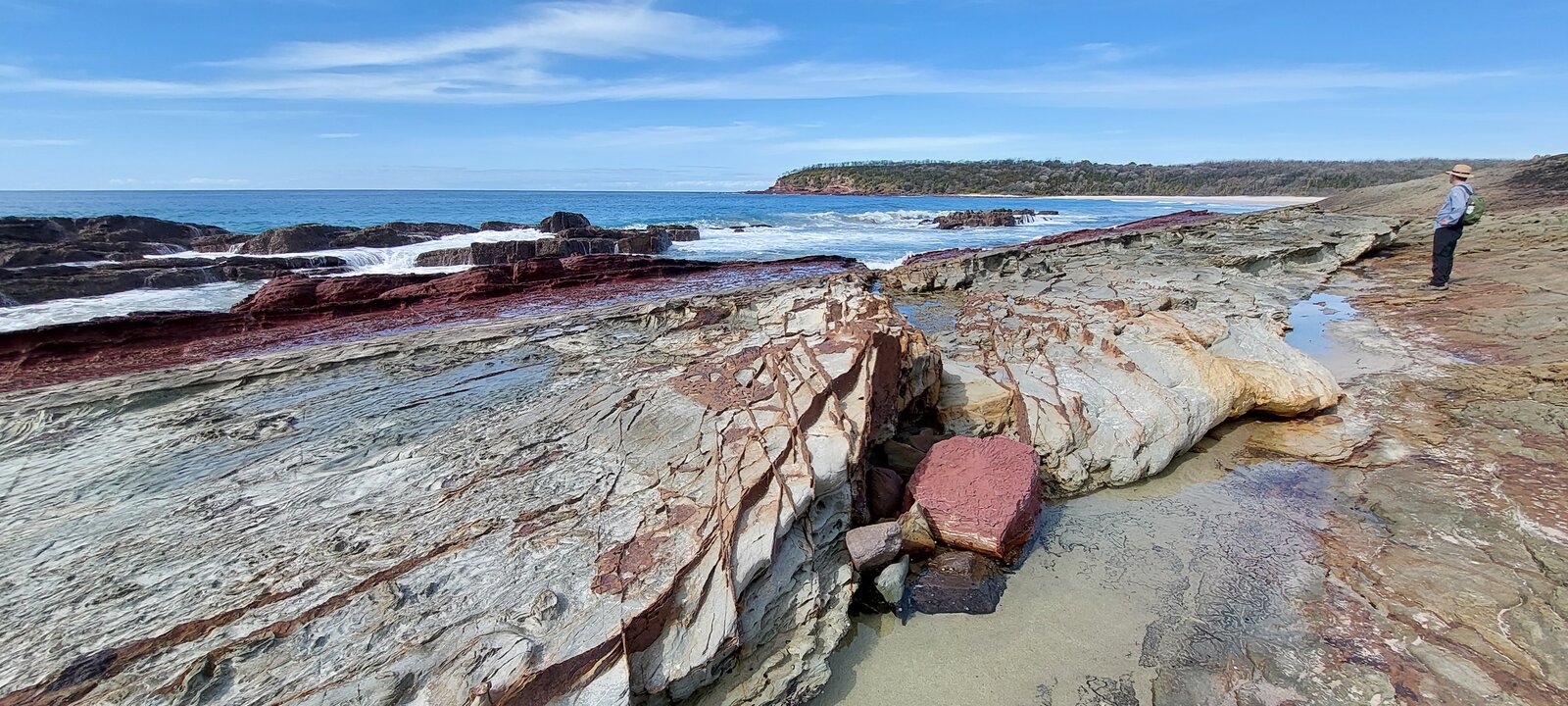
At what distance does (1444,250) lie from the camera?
958 centimetres

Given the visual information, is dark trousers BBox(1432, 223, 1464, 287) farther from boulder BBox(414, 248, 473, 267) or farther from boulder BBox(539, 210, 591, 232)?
boulder BBox(539, 210, 591, 232)

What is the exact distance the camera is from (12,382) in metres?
6.28

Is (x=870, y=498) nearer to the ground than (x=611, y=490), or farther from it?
nearer to the ground

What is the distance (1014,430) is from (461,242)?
22994 millimetres

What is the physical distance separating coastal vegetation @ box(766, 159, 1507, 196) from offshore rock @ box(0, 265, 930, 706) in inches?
2848

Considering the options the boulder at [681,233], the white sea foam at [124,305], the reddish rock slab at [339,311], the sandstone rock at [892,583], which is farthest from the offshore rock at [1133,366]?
the boulder at [681,233]

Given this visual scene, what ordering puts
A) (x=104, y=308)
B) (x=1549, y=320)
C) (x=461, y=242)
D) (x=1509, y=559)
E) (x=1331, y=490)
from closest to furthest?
(x=1509, y=559)
(x=1331, y=490)
(x=1549, y=320)
(x=104, y=308)
(x=461, y=242)

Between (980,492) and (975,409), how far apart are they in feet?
4.56

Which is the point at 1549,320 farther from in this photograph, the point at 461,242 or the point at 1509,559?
the point at 461,242

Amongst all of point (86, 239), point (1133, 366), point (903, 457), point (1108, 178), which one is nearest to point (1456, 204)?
point (1133, 366)

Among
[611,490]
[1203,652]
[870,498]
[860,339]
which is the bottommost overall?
[1203,652]

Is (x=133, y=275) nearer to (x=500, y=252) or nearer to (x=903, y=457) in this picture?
(x=500, y=252)

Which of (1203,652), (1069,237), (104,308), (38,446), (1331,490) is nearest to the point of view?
(1203,652)

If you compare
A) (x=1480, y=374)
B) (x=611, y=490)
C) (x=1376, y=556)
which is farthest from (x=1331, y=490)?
(x=611, y=490)
